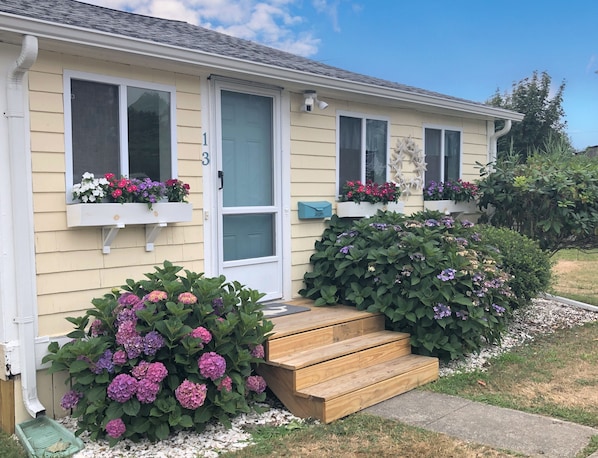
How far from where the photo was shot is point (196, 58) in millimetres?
4402

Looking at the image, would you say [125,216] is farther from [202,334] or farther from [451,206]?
[451,206]

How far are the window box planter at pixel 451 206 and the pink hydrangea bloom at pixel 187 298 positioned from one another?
406 cm

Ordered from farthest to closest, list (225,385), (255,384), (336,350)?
(336,350) → (255,384) → (225,385)

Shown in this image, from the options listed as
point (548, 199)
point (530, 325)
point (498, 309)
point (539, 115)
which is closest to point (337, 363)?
point (498, 309)

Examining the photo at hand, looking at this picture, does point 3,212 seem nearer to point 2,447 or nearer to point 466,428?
point 2,447

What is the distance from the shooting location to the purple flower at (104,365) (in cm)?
354

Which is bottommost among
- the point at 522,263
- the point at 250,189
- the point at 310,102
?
the point at 522,263

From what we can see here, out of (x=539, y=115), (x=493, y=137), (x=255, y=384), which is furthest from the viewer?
(x=539, y=115)

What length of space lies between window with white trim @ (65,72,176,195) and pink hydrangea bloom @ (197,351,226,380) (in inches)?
62.4

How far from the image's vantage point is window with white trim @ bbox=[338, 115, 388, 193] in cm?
621

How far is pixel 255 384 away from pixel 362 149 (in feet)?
10.7

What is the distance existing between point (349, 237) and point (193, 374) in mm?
2584

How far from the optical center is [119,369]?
140 inches

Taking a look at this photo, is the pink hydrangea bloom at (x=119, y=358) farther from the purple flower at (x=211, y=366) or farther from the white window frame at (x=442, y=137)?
the white window frame at (x=442, y=137)
